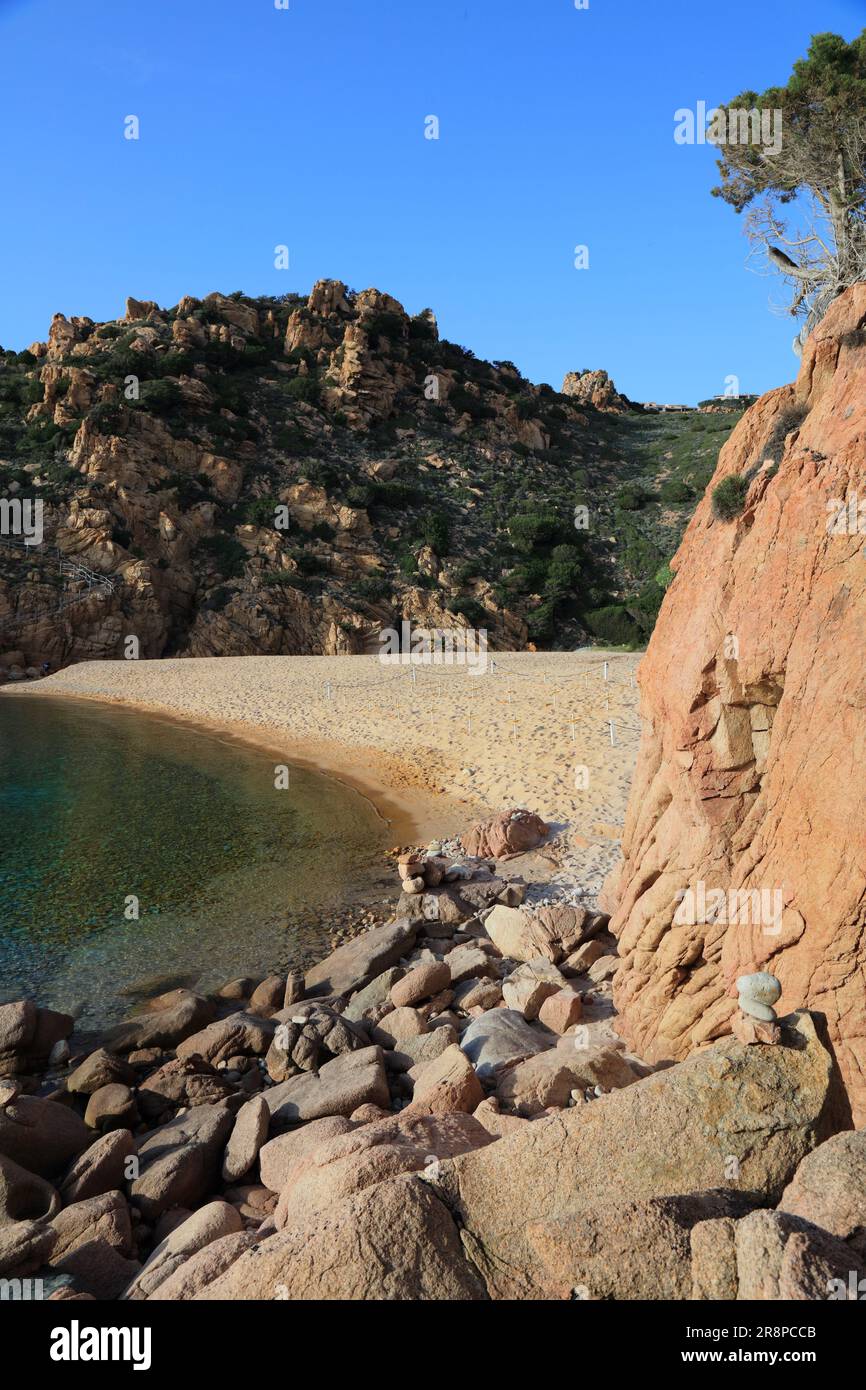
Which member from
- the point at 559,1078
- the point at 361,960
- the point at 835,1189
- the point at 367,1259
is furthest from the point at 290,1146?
the point at 835,1189

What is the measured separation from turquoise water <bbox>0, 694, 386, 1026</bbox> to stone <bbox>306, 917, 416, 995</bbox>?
624 millimetres

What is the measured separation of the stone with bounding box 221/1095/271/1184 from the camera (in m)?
5.45

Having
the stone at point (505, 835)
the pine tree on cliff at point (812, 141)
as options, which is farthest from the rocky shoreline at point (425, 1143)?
the pine tree on cliff at point (812, 141)

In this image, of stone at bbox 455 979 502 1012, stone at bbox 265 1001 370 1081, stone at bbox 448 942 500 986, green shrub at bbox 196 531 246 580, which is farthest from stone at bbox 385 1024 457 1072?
green shrub at bbox 196 531 246 580

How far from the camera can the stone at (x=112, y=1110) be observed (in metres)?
6.31

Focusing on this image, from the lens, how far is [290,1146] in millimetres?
5258

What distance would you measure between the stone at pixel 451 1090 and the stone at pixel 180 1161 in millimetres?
1532

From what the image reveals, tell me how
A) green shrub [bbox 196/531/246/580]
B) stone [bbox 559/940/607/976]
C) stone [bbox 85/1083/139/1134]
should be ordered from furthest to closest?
green shrub [bbox 196/531/246/580] < stone [bbox 559/940/607/976] < stone [bbox 85/1083/139/1134]

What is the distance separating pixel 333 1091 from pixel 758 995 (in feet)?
11.7

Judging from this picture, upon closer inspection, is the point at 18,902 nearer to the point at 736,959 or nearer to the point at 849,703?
the point at 736,959

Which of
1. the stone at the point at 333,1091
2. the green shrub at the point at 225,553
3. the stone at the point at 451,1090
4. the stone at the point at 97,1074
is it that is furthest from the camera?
the green shrub at the point at 225,553

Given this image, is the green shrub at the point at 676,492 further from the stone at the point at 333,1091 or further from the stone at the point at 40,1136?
the stone at the point at 40,1136

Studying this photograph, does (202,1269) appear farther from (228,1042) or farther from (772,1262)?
(228,1042)

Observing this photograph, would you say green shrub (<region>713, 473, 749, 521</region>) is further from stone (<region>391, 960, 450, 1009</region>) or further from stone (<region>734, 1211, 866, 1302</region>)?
stone (<region>391, 960, 450, 1009</region>)
